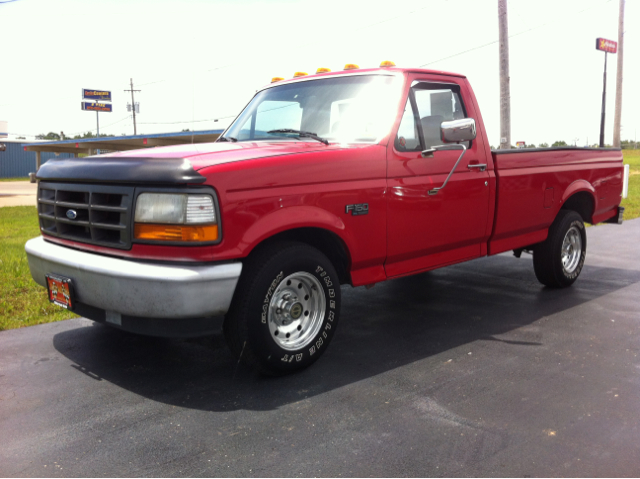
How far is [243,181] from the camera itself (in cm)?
364

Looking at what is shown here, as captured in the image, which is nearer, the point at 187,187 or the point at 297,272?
the point at 187,187

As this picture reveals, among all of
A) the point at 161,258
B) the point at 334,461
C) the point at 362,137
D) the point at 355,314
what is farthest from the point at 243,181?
the point at 355,314

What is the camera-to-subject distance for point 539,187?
595 centimetres

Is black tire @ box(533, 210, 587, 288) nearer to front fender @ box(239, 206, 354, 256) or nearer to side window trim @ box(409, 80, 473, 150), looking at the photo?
side window trim @ box(409, 80, 473, 150)

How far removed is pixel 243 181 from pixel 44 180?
1766 millimetres

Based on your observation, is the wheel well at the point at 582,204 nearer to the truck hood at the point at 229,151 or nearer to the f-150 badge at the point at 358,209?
the f-150 badge at the point at 358,209

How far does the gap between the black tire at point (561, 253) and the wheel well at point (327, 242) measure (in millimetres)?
2955

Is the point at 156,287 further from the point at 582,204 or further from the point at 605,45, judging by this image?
the point at 605,45

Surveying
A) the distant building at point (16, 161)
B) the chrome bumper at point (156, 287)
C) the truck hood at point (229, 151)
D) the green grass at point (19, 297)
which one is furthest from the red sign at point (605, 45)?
the distant building at point (16, 161)

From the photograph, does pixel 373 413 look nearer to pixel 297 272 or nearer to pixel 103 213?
pixel 297 272

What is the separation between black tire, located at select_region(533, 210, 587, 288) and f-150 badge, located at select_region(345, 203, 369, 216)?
2967mm

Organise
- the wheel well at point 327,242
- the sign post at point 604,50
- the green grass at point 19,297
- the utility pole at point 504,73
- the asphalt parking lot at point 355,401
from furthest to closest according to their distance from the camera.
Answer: the sign post at point 604,50
the utility pole at point 504,73
the green grass at point 19,297
the wheel well at point 327,242
the asphalt parking lot at point 355,401

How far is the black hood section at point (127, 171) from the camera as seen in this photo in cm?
348

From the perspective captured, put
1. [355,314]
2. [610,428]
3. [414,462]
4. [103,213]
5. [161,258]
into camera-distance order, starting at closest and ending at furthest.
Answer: [414,462] → [610,428] → [161,258] → [103,213] → [355,314]
